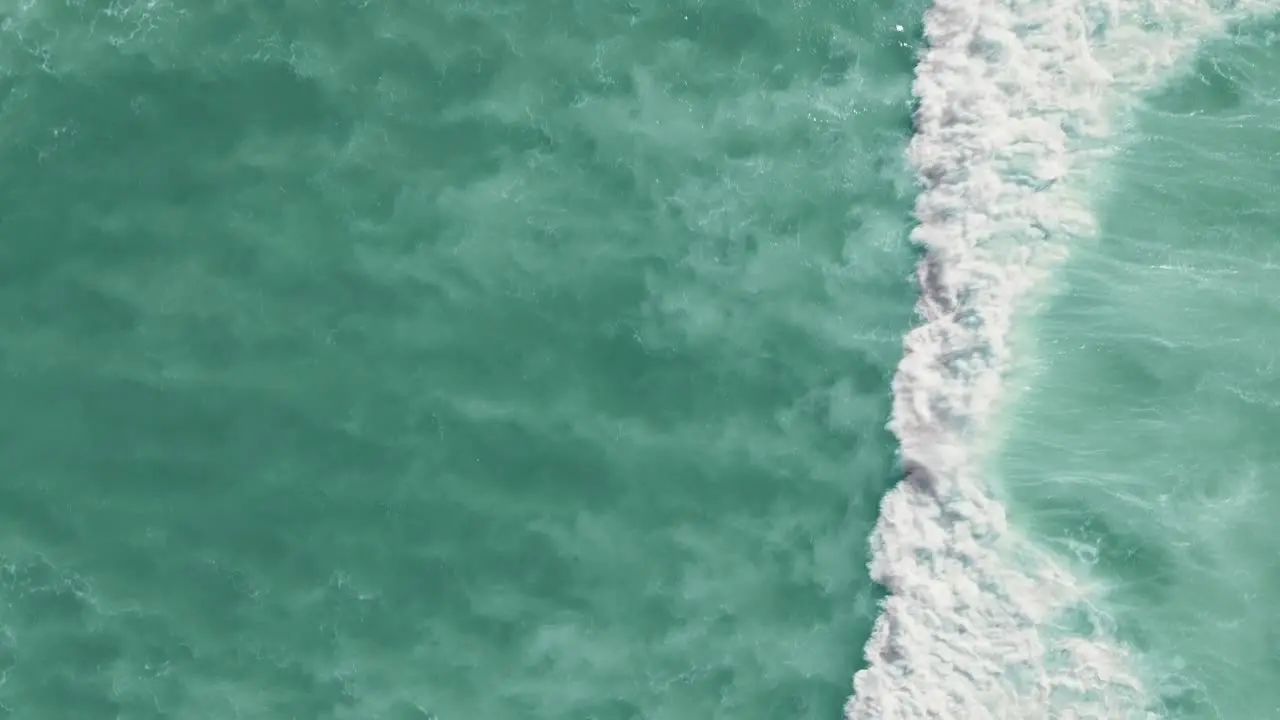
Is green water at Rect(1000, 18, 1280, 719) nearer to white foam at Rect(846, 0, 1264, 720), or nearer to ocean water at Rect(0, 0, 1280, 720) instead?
ocean water at Rect(0, 0, 1280, 720)

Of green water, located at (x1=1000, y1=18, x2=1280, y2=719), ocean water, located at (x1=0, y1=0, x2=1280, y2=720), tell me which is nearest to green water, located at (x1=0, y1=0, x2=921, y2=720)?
ocean water, located at (x1=0, y1=0, x2=1280, y2=720)

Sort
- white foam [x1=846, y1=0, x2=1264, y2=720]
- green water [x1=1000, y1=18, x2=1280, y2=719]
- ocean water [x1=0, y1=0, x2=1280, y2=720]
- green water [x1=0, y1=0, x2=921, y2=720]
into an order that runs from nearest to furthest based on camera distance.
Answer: green water [x1=0, y1=0, x2=921, y2=720]
ocean water [x1=0, y1=0, x2=1280, y2=720]
white foam [x1=846, y1=0, x2=1264, y2=720]
green water [x1=1000, y1=18, x2=1280, y2=719]

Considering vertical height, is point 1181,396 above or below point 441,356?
below

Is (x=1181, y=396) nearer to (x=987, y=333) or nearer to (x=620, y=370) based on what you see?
(x=987, y=333)

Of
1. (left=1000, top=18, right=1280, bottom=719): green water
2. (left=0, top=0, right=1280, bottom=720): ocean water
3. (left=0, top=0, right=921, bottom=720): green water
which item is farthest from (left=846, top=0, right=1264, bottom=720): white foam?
(left=0, top=0, right=921, bottom=720): green water

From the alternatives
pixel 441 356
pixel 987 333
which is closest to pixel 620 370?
pixel 441 356

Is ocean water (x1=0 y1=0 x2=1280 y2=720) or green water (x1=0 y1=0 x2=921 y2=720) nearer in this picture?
green water (x1=0 y1=0 x2=921 y2=720)

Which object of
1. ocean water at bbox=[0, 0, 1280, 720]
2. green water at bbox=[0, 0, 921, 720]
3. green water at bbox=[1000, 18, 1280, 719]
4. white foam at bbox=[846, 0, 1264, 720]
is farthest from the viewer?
green water at bbox=[1000, 18, 1280, 719]
